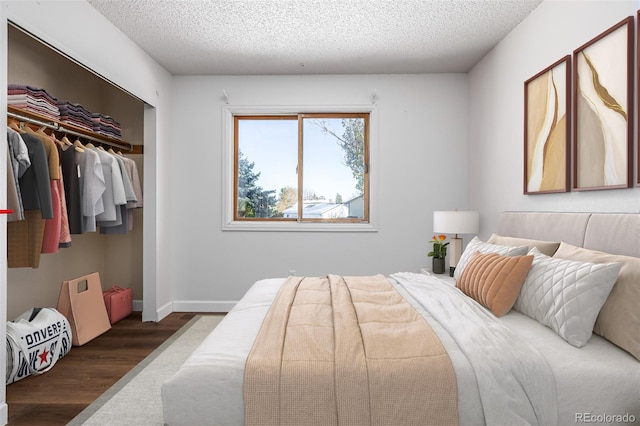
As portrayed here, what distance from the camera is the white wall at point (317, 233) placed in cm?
421

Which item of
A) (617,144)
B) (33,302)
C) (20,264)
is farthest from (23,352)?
(617,144)

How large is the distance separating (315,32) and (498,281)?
8.12ft

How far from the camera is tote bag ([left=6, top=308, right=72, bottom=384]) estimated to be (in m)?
2.48

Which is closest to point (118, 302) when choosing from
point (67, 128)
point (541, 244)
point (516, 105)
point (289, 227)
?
point (67, 128)

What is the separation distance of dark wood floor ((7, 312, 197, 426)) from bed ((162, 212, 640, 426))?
118cm

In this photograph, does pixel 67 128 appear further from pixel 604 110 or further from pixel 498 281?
pixel 604 110

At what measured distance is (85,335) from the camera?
3.27m

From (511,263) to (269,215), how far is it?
2.90m

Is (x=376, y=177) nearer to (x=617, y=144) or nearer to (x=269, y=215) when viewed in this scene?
(x=269, y=215)

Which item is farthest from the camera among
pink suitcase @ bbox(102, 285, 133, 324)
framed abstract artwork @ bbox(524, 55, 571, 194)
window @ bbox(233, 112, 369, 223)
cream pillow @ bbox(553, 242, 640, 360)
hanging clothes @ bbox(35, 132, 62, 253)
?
window @ bbox(233, 112, 369, 223)

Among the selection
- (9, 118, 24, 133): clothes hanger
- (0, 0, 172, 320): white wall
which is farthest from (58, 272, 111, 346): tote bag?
(9, 118, 24, 133): clothes hanger

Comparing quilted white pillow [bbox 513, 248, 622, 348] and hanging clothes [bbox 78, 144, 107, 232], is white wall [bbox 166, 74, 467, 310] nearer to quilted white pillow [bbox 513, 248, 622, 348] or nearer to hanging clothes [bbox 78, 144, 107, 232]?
hanging clothes [bbox 78, 144, 107, 232]

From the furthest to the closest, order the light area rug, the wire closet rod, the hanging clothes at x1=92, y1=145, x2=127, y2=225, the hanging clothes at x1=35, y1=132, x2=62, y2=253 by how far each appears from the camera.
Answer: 1. the hanging clothes at x1=92, y1=145, x2=127, y2=225
2. the hanging clothes at x1=35, y1=132, x2=62, y2=253
3. the wire closet rod
4. the light area rug

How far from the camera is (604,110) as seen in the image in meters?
2.10
